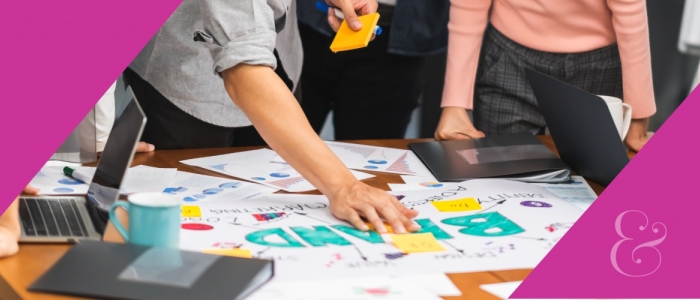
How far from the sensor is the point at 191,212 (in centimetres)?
118

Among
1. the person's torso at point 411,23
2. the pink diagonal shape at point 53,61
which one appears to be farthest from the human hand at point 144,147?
the person's torso at point 411,23

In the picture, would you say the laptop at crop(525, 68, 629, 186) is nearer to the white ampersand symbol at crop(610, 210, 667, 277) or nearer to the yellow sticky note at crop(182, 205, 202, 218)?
the white ampersand symbol at crop(610, 210, 667, 277)

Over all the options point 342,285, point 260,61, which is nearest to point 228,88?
point 260,61

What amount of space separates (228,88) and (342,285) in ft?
1.66

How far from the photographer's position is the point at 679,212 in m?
1.11

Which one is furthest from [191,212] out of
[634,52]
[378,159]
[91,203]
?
[634,52]

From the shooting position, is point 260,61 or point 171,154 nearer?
point 260,61

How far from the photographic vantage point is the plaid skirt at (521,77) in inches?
68.5

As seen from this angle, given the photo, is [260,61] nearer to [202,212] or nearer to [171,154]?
[202,212]

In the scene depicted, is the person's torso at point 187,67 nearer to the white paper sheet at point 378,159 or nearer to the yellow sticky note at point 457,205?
the white paper sheet at point 378,159

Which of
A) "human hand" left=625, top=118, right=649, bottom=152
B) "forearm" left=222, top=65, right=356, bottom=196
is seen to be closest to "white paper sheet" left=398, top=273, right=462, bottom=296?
"forearm" left=222, top=65, right=356, bottom=196

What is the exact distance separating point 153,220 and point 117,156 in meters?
0.17

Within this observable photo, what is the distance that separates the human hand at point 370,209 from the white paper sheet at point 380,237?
0.02 meters

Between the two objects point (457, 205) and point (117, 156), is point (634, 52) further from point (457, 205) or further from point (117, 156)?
point (117, 156)
